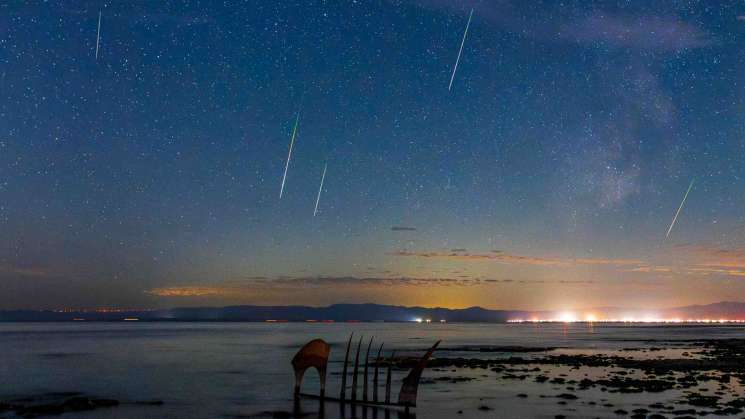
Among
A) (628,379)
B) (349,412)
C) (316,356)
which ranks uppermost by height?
(316,356)

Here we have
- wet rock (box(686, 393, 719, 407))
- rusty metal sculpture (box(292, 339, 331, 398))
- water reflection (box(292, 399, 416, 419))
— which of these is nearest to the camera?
wet rock (box(686, 393, 719, 407))

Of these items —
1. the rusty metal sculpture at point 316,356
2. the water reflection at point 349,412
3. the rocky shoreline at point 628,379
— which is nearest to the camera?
the rocky shoreline at point 628,379

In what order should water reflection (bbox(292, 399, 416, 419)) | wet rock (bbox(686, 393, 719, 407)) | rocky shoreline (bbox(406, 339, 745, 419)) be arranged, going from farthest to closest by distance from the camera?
1. water reflection (bbox(292, 399, 416, 419))
2. wet rock (bbox(686, 393, 719, 407))
3. rocky shoreline (bbox(406, 339, 745, 419))

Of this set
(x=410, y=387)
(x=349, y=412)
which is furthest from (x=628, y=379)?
(x=349, y=412)

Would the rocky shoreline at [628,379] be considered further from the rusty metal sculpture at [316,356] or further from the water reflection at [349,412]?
the rusty metal sculpture at [316,356]

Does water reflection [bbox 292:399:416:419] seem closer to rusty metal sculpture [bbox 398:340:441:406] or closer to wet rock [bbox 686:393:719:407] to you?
rusty metal sculpture [bbox 398:340:441:406]

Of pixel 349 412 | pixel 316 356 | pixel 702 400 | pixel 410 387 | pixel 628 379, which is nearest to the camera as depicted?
pixel 410 387

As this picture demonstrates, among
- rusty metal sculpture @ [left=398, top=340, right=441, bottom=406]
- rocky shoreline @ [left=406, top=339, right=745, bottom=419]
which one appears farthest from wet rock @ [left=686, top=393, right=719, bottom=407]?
rusty metal sculpture @ [left=398, top=340, right=441, bottom=406]

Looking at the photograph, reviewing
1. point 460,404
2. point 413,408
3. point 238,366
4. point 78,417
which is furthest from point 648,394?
point 238,366

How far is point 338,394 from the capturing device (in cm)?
4084

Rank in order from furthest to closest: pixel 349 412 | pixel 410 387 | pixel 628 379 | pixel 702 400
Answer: pixel 628 379
pixel 349 412
pixel 702 400
pixel 410 387

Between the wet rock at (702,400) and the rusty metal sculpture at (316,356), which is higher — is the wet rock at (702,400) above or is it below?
below

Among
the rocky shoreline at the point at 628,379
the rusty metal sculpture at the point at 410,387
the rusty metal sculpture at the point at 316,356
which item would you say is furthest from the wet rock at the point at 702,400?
the rusty metal sculpture at the point at 316,356

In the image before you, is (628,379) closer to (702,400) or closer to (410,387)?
(702,400)
